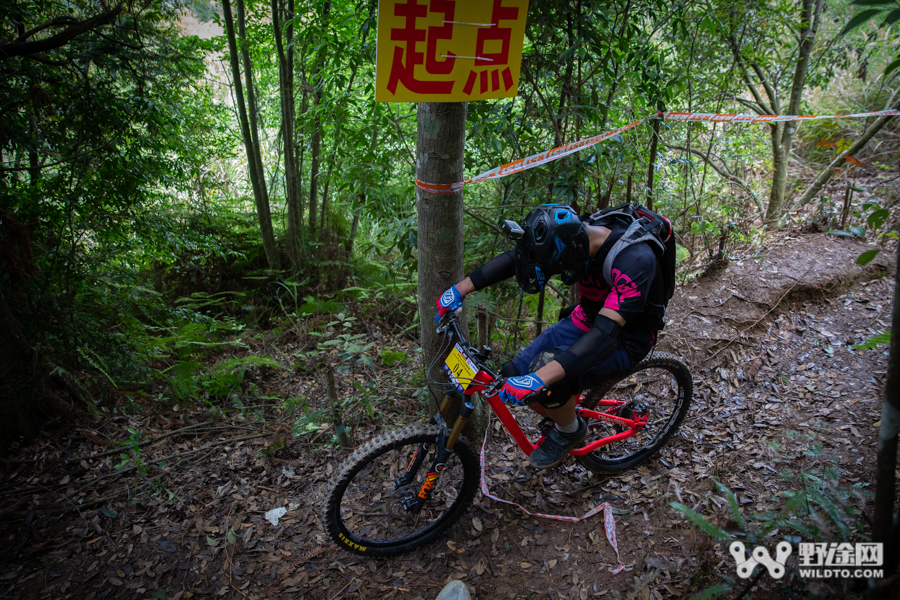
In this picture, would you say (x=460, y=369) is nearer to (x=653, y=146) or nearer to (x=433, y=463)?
(x=433, y=463)

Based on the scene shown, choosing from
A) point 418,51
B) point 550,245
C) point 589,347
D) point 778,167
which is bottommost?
point 589,347

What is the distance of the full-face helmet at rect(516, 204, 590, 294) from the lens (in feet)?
8.33

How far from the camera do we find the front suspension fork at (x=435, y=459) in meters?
2.77

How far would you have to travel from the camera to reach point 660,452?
3715mm

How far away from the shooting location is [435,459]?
2887 mm

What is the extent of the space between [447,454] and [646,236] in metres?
1.82

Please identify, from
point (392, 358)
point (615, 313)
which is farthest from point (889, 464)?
point (392, 358)

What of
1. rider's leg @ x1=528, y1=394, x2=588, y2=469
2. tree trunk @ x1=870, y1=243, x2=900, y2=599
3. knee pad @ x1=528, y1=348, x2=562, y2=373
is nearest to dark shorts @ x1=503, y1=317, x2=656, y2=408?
knee pad @ x1=528, y1=348, x2=562, y2=373

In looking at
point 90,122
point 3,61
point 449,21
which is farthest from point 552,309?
point 3,61

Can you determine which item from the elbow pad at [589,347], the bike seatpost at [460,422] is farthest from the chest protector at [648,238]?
the bike seatpost at [460,422]

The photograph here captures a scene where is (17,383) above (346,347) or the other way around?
the other way around

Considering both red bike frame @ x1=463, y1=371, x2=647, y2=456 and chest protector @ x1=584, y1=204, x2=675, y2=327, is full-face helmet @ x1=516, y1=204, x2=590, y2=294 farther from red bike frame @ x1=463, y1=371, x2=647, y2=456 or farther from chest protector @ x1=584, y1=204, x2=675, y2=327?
red bike frame @ x1=463, y1=371, x2=647, y2=456

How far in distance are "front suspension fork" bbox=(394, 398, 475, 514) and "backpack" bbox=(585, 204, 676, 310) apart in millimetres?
1217

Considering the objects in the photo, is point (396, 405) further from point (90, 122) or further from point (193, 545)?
point (90, 122)
